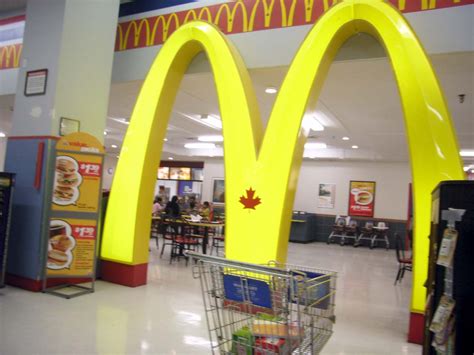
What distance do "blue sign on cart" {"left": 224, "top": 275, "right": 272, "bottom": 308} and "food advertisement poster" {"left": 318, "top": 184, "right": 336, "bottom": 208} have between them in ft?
42.1

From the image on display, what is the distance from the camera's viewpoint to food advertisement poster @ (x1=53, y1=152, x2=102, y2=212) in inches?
181

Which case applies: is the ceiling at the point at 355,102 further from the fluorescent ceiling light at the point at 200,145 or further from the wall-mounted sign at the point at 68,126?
the fluorescent ceiling light at the point at 200,145

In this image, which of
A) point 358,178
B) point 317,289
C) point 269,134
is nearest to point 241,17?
point 269,134

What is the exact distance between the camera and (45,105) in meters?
4.77

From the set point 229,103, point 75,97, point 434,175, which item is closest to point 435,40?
point 434,175

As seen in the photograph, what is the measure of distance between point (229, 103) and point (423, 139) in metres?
2.18

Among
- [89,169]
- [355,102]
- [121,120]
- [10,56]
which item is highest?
[10,56]

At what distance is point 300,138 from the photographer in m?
4.25

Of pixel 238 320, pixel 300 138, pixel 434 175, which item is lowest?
pixel 238 320

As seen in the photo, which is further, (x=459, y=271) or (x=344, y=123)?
(x=344, y=123)

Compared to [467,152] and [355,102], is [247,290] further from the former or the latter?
[467,152]

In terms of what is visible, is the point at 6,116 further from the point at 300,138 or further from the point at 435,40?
the point at 435,40

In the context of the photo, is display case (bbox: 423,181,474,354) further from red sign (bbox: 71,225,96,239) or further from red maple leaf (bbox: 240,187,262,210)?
red sign (bbox: 71,225,96,239)

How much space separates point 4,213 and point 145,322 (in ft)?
7.04
